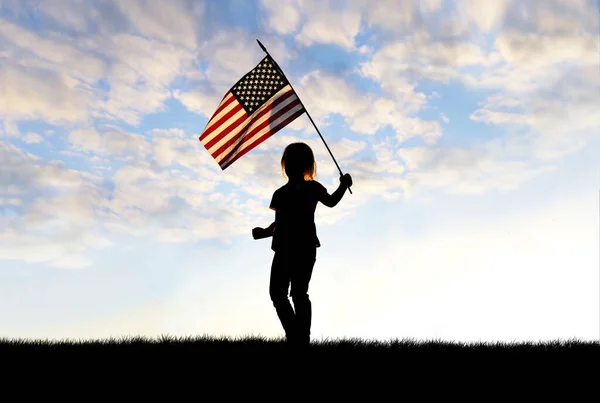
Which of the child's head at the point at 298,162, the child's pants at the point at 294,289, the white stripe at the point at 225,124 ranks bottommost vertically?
the child's pants at the point at 294,289

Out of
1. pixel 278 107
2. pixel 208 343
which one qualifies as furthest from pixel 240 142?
pixel 208 343

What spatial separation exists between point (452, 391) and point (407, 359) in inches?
58.9

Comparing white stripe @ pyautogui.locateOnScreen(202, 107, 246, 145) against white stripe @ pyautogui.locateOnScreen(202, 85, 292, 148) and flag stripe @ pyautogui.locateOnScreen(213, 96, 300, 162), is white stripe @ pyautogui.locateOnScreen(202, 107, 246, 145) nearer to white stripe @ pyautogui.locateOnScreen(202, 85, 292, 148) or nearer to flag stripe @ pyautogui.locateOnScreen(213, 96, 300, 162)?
white stripe @ pyautogui.locateOnScreen(202, 85, 292, 148)

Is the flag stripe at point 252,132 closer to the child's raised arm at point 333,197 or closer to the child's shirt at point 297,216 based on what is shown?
the child's shirt at point 297,216

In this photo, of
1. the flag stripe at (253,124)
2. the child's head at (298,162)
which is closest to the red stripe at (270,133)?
the flag stripe at (253,124)

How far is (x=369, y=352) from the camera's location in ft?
26.9

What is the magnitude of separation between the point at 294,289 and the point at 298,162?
4.96 ft

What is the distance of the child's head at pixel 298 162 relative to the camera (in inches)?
308

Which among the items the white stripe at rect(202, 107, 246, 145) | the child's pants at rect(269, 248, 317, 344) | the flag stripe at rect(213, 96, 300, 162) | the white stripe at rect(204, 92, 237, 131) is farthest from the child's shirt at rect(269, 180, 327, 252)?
the white stripe at rect(204, 92, 237, 131)

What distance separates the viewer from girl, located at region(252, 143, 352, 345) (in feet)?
24.8

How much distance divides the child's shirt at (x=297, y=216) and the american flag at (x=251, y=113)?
1776mm

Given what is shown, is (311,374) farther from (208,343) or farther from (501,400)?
(208,343)

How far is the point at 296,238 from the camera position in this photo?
7586 millimetres

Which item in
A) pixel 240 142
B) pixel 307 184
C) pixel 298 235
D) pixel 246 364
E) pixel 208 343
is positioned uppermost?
pixel 240 142
